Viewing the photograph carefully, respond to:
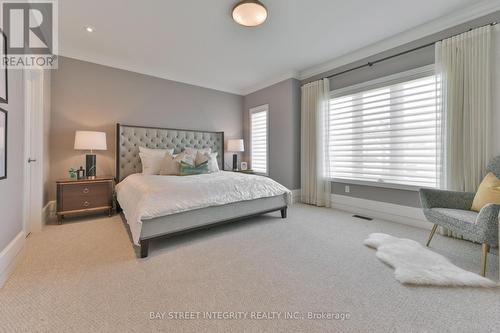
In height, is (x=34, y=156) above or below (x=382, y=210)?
above

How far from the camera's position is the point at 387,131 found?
3283 mm

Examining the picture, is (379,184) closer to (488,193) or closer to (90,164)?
(488,193)

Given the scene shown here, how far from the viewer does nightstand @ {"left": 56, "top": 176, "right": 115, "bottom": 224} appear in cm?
299

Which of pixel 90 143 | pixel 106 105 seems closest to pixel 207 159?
pixel 90 143

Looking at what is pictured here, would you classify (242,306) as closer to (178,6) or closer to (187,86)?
(178,6)

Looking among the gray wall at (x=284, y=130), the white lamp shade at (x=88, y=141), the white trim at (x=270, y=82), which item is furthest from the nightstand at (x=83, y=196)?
the white trim at (x=270, y=82)

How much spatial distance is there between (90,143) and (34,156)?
2.15 ft

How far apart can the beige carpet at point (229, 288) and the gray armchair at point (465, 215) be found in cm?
33

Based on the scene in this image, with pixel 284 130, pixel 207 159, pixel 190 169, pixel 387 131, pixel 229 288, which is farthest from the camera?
pixel 284 130

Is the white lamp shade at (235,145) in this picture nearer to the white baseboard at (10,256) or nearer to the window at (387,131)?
the window at (387,131)

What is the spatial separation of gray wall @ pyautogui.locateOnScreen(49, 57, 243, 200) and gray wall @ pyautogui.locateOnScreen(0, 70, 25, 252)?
1.31m

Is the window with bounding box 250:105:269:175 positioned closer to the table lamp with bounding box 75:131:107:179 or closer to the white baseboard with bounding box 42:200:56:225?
the table lamp with bounding box 75:131:107:179

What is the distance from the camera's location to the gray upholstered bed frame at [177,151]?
223 cm

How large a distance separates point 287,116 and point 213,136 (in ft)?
5.93
